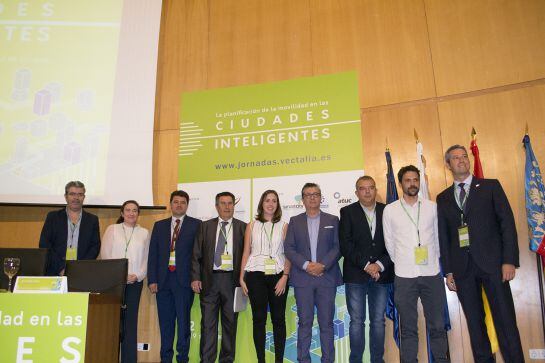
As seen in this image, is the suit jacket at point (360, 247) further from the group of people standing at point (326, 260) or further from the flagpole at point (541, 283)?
the flagpole at point (541, 283)

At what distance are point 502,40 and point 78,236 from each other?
175 inches

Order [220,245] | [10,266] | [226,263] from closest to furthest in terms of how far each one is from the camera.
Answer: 1. [10,266]
2. [226,263]
3. [220,245]

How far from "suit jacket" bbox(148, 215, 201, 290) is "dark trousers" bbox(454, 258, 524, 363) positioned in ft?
7.67

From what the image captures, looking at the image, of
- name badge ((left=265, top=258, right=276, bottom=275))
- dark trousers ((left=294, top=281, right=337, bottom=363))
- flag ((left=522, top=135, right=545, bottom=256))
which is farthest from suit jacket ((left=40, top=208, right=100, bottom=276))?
flag ((left=522, top=135, right=545, bottom=256))

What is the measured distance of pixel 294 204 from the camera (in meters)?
4.36

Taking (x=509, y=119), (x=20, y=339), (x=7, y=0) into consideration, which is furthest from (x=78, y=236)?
(x=509, y=119)

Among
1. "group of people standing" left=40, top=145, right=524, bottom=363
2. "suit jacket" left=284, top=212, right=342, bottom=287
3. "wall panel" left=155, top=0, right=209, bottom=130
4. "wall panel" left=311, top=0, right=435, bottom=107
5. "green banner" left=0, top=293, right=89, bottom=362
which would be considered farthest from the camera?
"wall panel" left=155, top=0, right=209, bottom=130

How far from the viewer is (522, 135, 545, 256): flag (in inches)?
135

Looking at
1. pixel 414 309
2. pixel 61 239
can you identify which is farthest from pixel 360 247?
pixel 61 239

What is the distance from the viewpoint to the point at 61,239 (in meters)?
3.90

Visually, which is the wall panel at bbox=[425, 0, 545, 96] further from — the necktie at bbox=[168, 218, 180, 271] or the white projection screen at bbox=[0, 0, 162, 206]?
the white projection screen at bbox=[0, 0, 162, 206]

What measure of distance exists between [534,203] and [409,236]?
47.6 inches

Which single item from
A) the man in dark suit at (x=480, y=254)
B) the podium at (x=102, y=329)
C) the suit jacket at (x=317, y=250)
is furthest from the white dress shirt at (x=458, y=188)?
Result: the podium at (x=102, y=329)

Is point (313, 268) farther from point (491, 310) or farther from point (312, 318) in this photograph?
point (491, 310)
